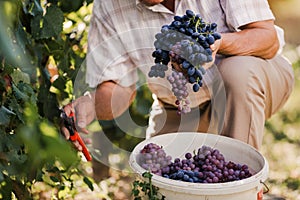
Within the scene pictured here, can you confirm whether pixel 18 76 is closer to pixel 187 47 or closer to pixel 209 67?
pixel 187 47

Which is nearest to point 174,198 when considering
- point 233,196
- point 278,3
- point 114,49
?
point 233,196

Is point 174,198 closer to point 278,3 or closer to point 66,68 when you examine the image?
point 66,68

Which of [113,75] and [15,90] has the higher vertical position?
[15,90]

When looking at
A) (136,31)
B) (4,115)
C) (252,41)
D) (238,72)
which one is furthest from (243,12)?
(4,115)

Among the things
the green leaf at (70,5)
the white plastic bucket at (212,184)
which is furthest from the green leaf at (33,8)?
the white plastic bucket at (212,184)

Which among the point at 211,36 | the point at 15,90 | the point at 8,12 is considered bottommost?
the point at 211,36

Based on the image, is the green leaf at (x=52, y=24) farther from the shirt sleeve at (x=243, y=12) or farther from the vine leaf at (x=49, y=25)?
the shirt sleeve at (x=243, y=12)

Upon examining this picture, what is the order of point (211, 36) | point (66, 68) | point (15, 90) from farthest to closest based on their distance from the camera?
point (66, 68) < point (211, 36) < point (15, 90)

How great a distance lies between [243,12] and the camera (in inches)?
67.8

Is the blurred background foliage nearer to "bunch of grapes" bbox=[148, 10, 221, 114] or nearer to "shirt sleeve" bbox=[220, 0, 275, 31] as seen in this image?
"bunch of grapes" bbox=[148, 10, 221, 114]

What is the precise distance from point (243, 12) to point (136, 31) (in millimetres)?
371

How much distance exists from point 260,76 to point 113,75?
49 cm

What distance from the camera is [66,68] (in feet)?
6.40

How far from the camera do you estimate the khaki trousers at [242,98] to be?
5.49 ft
